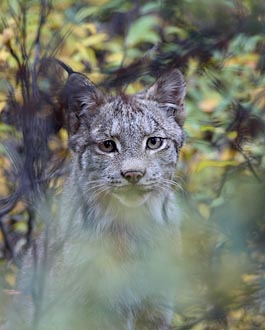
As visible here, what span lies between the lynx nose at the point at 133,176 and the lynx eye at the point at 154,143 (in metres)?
0.40

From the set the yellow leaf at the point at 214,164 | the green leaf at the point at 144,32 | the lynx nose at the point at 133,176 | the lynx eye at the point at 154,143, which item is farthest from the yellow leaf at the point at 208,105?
the lynx nose at the point at 133,176

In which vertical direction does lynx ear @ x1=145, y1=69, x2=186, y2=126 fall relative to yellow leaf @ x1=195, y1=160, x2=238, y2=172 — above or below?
above

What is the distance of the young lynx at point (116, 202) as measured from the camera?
16.3ft

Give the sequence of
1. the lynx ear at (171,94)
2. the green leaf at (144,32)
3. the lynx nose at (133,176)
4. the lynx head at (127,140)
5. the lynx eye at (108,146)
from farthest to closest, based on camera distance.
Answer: the green leaf at (144,32) → the lynx ear at (171,94) → the lynx eye at (108,146) → the lynx head at (127,140) → the lynx nose at (133,176)

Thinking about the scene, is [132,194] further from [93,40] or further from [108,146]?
[93,40]

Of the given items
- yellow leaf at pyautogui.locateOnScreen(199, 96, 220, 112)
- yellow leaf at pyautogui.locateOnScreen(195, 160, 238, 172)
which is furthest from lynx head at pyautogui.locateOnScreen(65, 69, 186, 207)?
yellow leaf at pyautogui.locateOnScreen(199, 96, 220, 112)

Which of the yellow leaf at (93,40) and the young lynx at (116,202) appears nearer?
the young lynx at (116,202)

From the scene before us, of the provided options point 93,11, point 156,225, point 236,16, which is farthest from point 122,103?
point 236,16

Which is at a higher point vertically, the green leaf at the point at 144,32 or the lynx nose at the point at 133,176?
the green leaf at the point at 144,32

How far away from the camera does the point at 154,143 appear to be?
5.36 metres

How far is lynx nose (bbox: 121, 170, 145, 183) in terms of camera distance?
494 centimetres

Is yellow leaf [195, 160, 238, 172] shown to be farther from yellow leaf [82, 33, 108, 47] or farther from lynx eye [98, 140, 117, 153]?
yellow leaf [82, 33, 108, 47]

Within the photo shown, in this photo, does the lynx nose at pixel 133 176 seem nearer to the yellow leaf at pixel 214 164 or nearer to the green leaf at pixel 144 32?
the yellow leaf at pixel 214 164

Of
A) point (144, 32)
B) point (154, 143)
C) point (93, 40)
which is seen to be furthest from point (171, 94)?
point (93, 40)
